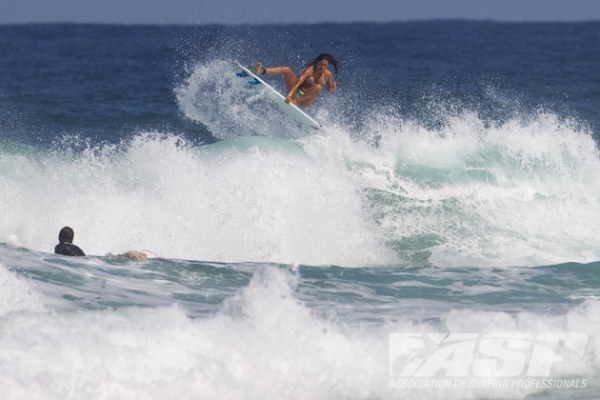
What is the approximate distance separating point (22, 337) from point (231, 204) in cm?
545

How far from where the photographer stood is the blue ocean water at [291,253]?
261 inches

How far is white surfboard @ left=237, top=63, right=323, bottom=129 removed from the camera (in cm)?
1353

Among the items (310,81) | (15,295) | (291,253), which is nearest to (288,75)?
(310,81)

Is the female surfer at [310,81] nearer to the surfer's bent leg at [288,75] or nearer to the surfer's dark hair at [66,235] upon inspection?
the surfer's bent leg at [288,75]

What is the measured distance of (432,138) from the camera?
50.4ft

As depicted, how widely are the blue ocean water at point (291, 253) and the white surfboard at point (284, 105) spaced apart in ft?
1.00

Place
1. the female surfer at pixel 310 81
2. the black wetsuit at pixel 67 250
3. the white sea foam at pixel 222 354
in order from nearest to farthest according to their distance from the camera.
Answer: the white sea foam at pixel 222 354
the black wetsuit at pixel 67 250
the female surfer at pixel 310 81

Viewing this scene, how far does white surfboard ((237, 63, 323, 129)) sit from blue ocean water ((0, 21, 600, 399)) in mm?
305

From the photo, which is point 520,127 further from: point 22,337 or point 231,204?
point 22,337

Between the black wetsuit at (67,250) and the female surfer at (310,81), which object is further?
the female surfer at (310,81)

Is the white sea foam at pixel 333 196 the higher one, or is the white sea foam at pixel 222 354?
the white sea foam at pixel 333 196

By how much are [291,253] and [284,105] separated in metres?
3.47

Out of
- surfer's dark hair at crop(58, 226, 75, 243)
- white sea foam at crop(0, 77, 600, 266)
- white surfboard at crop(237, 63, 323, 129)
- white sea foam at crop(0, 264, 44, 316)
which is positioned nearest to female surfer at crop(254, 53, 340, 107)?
white surfboard at crop(237, 63, 323, 129)

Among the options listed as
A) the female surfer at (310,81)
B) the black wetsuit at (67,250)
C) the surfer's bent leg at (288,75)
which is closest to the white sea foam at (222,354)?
the black wetsuit at (67,250)
